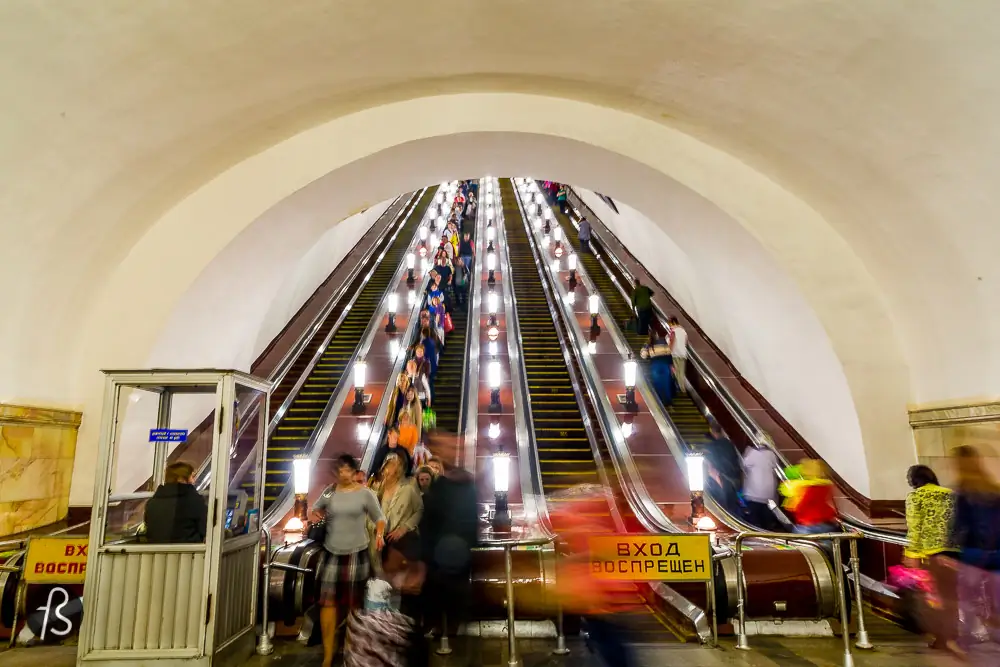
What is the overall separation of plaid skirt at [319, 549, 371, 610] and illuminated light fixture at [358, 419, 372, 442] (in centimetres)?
473

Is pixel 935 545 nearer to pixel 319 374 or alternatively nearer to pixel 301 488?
pixel 301 488

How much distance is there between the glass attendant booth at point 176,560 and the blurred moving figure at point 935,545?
4.37 m

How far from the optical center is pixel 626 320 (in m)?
12.7

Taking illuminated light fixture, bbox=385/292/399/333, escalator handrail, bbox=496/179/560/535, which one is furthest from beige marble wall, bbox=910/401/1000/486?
illuminated light fixture, bbox=385/292/399/333

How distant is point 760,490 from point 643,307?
493cm

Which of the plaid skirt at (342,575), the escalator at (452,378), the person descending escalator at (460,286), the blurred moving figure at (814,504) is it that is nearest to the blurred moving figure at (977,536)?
the blurred moving figure at (814,504)

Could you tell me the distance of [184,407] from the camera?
21.0 feet

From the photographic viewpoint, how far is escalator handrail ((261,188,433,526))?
6707 millimetres

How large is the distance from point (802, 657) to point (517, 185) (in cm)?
2506

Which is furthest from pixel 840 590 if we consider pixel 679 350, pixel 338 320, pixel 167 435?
pixel 338 320

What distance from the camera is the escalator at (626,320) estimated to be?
8.74m

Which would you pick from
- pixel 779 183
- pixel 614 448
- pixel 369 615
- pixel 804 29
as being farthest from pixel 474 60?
pixel 614 448

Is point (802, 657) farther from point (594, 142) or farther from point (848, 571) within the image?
point (594, 142)

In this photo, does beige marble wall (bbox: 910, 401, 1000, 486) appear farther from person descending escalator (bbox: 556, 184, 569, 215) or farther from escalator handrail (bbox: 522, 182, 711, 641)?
person descending escalator (bbox: 556, 184, 569, 215)
